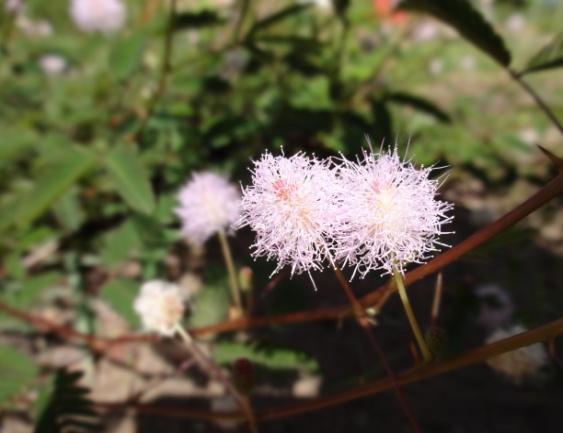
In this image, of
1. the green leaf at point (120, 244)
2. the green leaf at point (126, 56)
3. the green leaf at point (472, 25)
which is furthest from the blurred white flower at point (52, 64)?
the green leaf at point (472, 25)

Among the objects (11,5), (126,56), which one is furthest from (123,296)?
(11,5)

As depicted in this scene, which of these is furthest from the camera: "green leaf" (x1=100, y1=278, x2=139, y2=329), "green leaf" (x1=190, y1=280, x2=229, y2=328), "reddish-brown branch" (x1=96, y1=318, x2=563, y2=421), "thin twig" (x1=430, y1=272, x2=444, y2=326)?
"green leaf" (x1=100, y1=278, x2=139, y2=329)

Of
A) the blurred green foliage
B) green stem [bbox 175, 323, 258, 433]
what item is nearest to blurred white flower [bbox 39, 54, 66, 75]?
the blurred green foliage

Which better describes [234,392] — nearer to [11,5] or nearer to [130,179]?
[130,179]

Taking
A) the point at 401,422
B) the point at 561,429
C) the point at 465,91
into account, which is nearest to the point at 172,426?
the point at 401,422

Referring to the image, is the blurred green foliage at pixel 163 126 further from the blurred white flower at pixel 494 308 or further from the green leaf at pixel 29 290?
the blurred white flower at pixel 494 308

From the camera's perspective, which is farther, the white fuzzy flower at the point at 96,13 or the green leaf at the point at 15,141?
the white fuzzy flower at the point at 96,13

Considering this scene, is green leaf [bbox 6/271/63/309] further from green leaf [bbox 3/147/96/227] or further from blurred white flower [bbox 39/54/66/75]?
blurred white flower [bbox 39/54/66/75]
